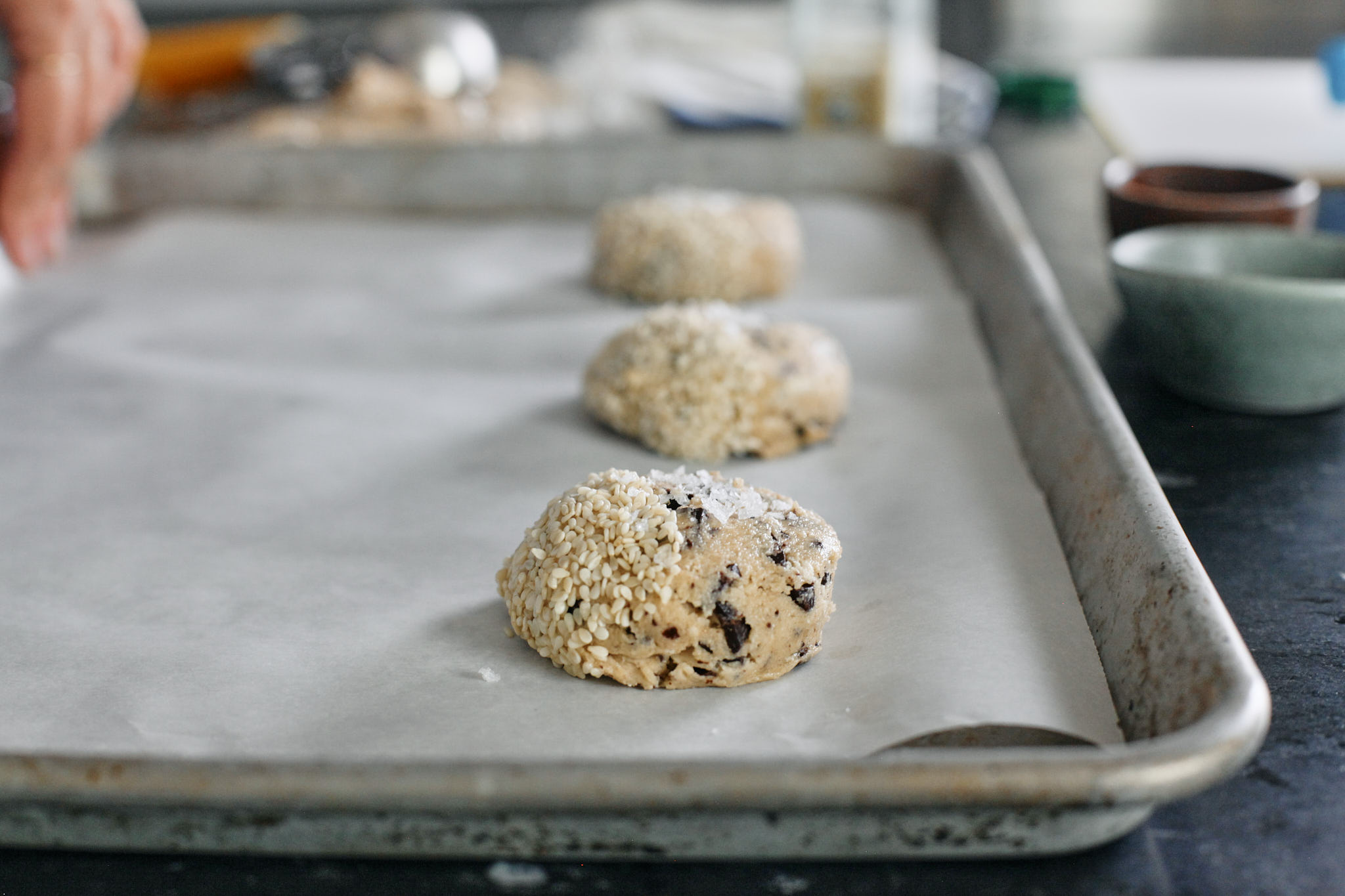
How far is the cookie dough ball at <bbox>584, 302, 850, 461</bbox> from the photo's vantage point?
4.30 feet

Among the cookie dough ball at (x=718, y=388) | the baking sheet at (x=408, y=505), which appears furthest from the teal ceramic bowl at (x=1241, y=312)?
the cookie dough ball at (x=718, y=388)

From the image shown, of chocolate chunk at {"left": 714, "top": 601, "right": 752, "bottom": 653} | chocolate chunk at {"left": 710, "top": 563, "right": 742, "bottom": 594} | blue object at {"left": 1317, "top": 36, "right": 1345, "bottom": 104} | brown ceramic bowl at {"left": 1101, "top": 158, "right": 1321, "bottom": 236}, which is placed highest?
blue object at {"left": 1317, "top": 36, "right": 1345, "bottom": 104}

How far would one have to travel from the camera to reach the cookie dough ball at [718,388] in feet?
4.30

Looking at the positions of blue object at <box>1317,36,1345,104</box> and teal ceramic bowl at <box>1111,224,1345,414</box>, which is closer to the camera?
teal ceramic bowl at <box>1111,224,1345,414</box>

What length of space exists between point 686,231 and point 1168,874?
1.16m

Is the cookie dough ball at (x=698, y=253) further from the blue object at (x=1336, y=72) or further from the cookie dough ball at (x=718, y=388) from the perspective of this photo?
the blue object at (x=1336, y=72)

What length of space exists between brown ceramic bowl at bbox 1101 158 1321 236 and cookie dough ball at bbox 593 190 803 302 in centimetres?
44

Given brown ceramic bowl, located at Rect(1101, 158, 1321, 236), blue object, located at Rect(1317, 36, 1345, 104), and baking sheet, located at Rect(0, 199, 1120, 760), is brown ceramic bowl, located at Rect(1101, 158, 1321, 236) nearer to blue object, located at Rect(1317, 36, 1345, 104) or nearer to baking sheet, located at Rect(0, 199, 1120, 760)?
baking sheet, located at Rect(0, 199, 1120, 760)

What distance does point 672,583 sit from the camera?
0.94m

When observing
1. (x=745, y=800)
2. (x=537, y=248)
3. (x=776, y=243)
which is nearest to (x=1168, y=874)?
(x=745, y=800)

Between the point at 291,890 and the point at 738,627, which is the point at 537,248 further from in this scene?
the point at 291,890

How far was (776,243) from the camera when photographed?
1.69 metres

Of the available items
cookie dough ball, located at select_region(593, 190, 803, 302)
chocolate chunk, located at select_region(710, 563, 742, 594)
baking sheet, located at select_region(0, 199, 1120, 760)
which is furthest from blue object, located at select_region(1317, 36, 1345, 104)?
chocolate chunk, located at select_region(710, 563, 742, 594)

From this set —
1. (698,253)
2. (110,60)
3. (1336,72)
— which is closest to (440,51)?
(110,60)
